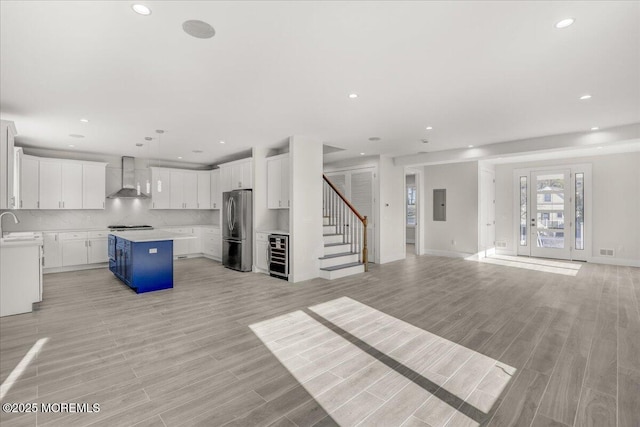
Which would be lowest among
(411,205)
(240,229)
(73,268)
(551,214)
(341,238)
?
(73,268)

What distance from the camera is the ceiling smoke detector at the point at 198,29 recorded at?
2.26 m

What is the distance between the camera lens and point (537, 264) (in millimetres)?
7293

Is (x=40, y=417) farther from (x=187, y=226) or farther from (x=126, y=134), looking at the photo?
(x=187, y=226)

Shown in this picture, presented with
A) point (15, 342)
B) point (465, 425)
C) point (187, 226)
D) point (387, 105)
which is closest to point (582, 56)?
point (387, 105)

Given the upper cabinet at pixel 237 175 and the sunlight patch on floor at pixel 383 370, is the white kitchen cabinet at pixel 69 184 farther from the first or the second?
the sunlight patch on floor at pixel 383 370

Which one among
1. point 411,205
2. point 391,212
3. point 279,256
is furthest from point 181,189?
point 411,205

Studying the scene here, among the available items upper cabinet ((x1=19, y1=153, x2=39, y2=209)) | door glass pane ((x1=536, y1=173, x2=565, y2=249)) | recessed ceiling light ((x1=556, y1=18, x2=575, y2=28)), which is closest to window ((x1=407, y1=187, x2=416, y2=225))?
door glass pane ((x1=536, y1=173, x2=565, y2=249))

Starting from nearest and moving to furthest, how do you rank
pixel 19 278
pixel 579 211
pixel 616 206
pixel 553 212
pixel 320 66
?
pixel 320 66, pixel 19 278, pixel 616 206, pixel 579 211, pixel 553 212

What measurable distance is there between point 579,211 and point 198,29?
935 cm

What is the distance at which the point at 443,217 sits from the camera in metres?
8.88

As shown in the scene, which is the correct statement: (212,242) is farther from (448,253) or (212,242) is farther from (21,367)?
(448,253)

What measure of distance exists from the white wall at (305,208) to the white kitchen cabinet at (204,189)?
14.0 feet

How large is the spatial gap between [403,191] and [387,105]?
15.1 feet

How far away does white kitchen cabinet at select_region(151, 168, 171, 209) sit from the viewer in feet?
26.5
